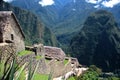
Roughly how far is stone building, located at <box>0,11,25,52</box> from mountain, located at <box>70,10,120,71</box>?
98.4 meters

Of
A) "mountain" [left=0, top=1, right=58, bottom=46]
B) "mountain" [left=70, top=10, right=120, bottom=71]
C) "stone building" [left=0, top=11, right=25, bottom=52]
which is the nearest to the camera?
"stone building" [left=0, top=11, right=25, bottom=52]

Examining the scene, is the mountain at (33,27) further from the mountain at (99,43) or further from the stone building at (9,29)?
the stone building at (9,29)

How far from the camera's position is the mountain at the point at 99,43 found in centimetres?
12950

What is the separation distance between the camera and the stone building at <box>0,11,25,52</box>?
1855 cm

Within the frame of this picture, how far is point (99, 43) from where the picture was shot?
497ft

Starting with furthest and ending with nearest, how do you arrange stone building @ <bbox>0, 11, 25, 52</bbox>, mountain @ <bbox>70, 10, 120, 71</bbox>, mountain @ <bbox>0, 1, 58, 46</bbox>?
mountain @ <bbox>0, 1, 58, 46</bbox>, mountain @ <bbox>70, 10, 120, 71</bbox>, stone building @ <bbox>0, 11, 25, 52</bbox>

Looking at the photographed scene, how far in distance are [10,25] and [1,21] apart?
1024 mm

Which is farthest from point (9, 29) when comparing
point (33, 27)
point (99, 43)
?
point (33, 27)

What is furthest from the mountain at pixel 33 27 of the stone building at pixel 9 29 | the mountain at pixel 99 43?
the stone building at pixel 9 29

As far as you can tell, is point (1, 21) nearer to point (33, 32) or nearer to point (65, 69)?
point (65, 69)

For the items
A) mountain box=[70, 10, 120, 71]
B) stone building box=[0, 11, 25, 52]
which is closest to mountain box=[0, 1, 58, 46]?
mountain box=[70, 10, 120, 71]

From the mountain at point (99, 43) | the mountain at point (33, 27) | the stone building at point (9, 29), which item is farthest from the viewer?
the mountain at point (33, 27)

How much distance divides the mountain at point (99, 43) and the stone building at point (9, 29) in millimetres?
98379

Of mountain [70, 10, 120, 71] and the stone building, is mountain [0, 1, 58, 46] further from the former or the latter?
the stone building
